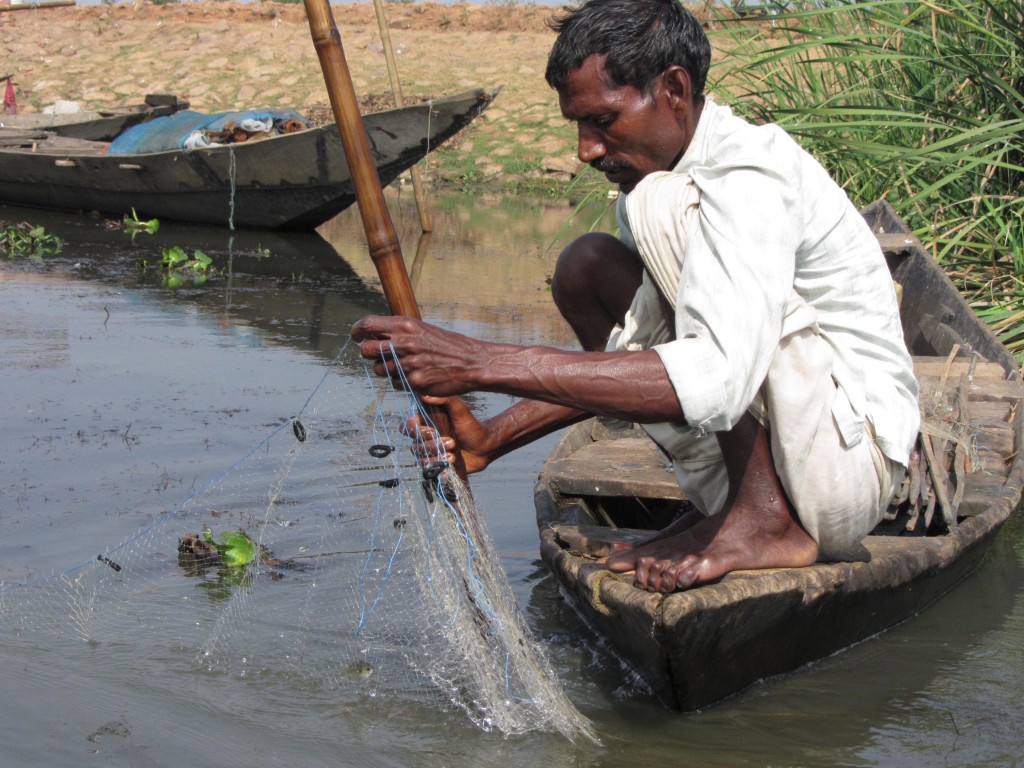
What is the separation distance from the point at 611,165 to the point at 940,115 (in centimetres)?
399

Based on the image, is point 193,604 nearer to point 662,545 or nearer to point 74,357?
point 662,545

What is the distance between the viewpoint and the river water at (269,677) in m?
2.37

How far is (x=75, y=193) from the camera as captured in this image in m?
11.8

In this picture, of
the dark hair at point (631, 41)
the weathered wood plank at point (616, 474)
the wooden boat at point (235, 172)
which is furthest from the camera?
the wooden boat at point (235, 172)

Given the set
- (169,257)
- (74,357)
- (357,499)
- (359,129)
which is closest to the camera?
(359,129)

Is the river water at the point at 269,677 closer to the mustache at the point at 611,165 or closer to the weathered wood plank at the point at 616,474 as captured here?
the weathered wood plank at the point at 616,474

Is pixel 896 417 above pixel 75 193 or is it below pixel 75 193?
above

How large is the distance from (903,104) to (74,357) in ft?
14.0

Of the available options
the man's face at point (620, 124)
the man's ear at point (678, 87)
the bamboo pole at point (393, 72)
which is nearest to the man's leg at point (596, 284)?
the man's face at point (620, 124)

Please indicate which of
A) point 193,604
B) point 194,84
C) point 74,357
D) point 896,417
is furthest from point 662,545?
point 194,84

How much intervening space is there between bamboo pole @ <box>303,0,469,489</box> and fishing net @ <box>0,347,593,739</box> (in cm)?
20

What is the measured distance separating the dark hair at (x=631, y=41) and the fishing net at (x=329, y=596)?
0.73m

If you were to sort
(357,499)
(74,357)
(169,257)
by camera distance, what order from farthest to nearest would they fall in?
(169,257)
(74,357)
(357,499)

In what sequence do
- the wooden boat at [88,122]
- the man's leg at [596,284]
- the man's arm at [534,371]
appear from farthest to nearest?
the wooden boat at [88,122] < the man's leg at [596,284] < the man's arm at [534,371]
